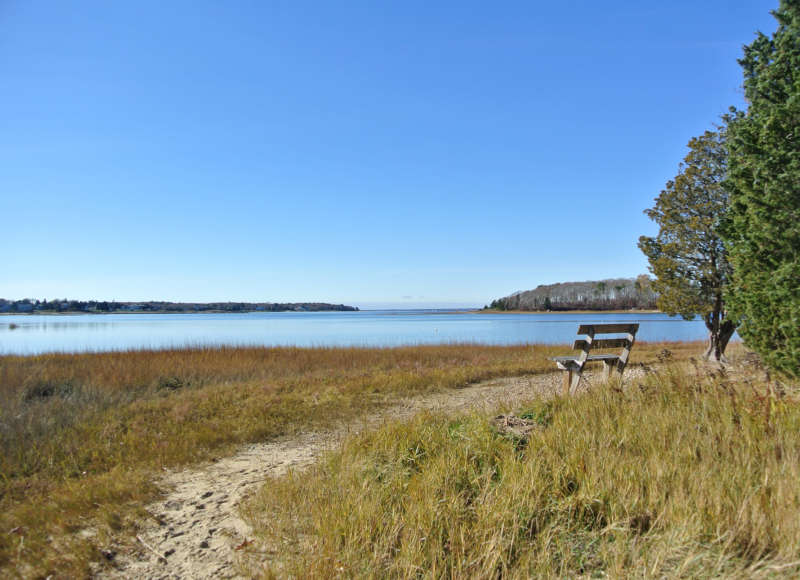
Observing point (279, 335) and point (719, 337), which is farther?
point (279, 335)

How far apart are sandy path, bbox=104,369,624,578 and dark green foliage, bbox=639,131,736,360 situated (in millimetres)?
10958

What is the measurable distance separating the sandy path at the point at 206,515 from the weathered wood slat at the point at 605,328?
437 cm

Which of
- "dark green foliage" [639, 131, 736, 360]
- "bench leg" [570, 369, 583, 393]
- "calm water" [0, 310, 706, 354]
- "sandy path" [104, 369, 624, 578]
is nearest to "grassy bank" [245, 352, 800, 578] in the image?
"sandy path" [104, 369, 624, 578]

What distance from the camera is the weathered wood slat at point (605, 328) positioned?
7.61 meters

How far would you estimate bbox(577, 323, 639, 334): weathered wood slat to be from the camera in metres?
7.61

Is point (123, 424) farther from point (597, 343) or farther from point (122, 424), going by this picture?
point (597, 343)

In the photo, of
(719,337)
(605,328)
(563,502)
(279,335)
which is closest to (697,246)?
(719,337)

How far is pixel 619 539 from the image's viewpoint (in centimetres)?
275

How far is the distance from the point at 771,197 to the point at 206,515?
6.77 metres

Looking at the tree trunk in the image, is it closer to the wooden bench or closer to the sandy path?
the wooden bench

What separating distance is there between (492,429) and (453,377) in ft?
23.5

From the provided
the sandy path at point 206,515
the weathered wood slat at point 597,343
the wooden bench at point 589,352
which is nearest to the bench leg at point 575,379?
the wooden bench at point 589,352

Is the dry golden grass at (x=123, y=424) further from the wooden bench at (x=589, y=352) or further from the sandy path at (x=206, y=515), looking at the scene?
the wooden bench at (x=589, y=352)

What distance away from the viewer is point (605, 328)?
25.8 feet
